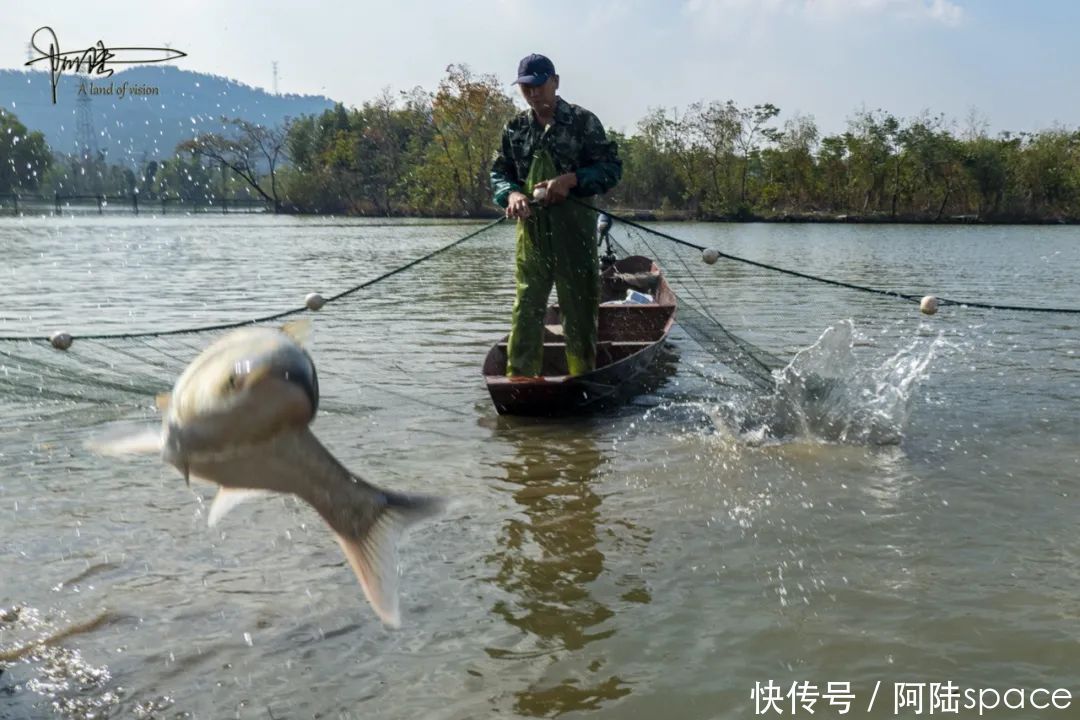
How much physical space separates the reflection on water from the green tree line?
60034 mm

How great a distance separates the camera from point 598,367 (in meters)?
9.17

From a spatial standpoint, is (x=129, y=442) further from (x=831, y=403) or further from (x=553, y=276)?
(x=831, y=403)

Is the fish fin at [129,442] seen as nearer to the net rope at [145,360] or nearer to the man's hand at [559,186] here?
the net rope at [145,360]

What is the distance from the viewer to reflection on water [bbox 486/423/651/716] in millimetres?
3893

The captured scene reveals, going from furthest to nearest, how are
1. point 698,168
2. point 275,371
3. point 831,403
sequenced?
1. point 698,168
2. point 831,403
3. point 275,371

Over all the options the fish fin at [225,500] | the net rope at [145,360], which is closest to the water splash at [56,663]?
the fish fin at [225,500]

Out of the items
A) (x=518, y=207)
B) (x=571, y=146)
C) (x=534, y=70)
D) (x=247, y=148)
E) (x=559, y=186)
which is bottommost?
(x=518, y=207)

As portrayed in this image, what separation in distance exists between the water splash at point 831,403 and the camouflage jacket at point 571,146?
7.38ft

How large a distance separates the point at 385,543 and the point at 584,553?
2.93m

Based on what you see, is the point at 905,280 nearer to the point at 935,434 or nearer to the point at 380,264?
the point at 380,264

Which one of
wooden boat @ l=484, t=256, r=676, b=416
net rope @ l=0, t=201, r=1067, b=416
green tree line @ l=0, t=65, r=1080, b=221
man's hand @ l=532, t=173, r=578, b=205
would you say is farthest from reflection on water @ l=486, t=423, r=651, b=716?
green tree line @ l=0, t=65, r=1080, b=221

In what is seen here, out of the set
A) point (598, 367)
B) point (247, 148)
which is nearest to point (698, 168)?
point (247, 148)

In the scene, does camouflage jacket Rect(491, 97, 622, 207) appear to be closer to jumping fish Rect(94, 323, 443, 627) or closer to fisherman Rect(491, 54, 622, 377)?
fisherman Rect(491, 54, 622, 377)

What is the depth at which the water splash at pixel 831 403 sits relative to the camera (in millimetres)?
7520
